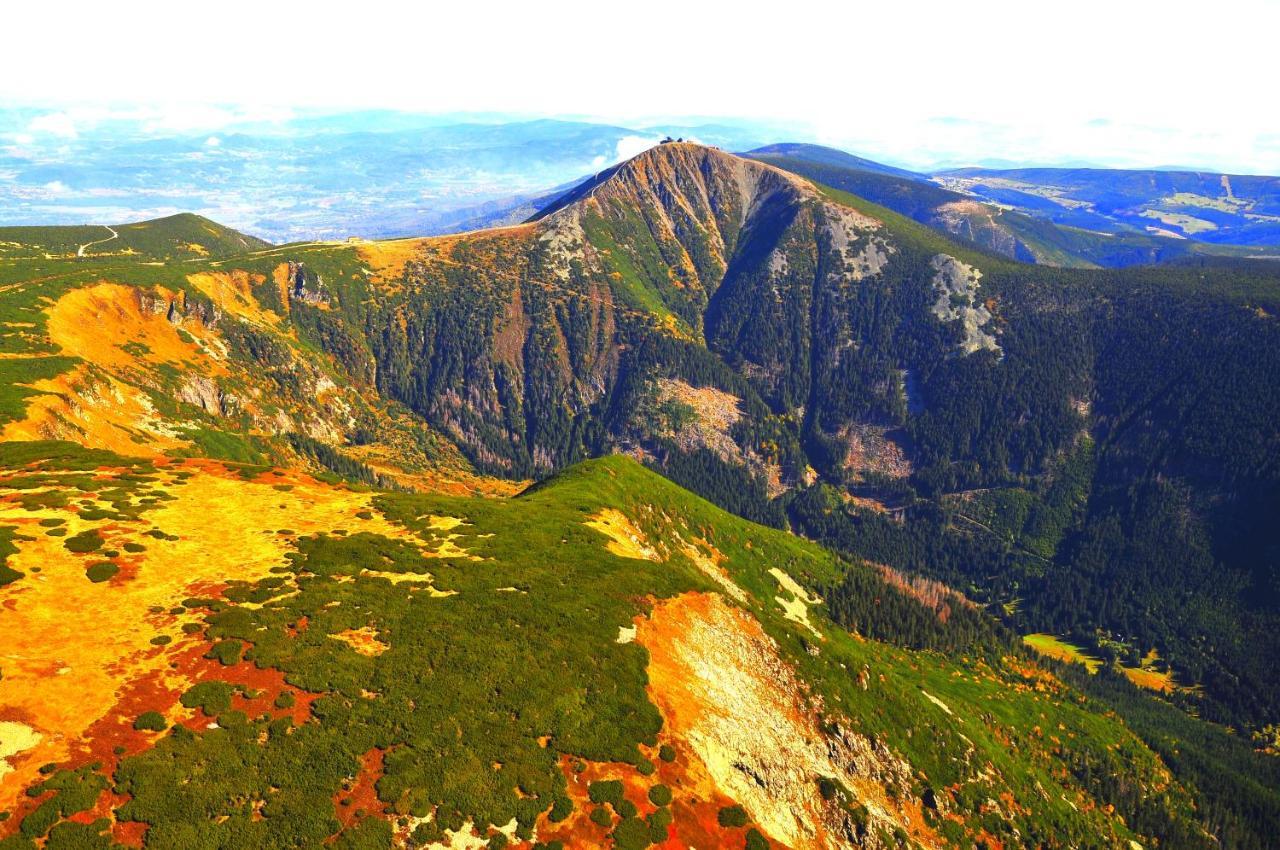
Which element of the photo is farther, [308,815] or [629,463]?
[629,463]

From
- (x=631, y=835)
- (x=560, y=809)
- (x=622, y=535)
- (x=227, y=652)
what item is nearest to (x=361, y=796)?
(x=560, y=809)

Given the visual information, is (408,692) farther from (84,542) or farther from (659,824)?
(84,542)

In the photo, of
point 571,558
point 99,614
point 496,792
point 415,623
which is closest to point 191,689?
point 99,614

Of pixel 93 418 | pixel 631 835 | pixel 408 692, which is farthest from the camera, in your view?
pixel 93 418

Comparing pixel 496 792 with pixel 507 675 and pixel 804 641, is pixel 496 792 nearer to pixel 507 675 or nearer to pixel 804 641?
pixel 507 675

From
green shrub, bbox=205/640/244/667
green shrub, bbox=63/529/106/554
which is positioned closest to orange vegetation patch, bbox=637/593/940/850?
green shrub, bbox=205/640/244/667

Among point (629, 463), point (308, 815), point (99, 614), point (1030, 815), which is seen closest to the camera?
point (308, 815)
